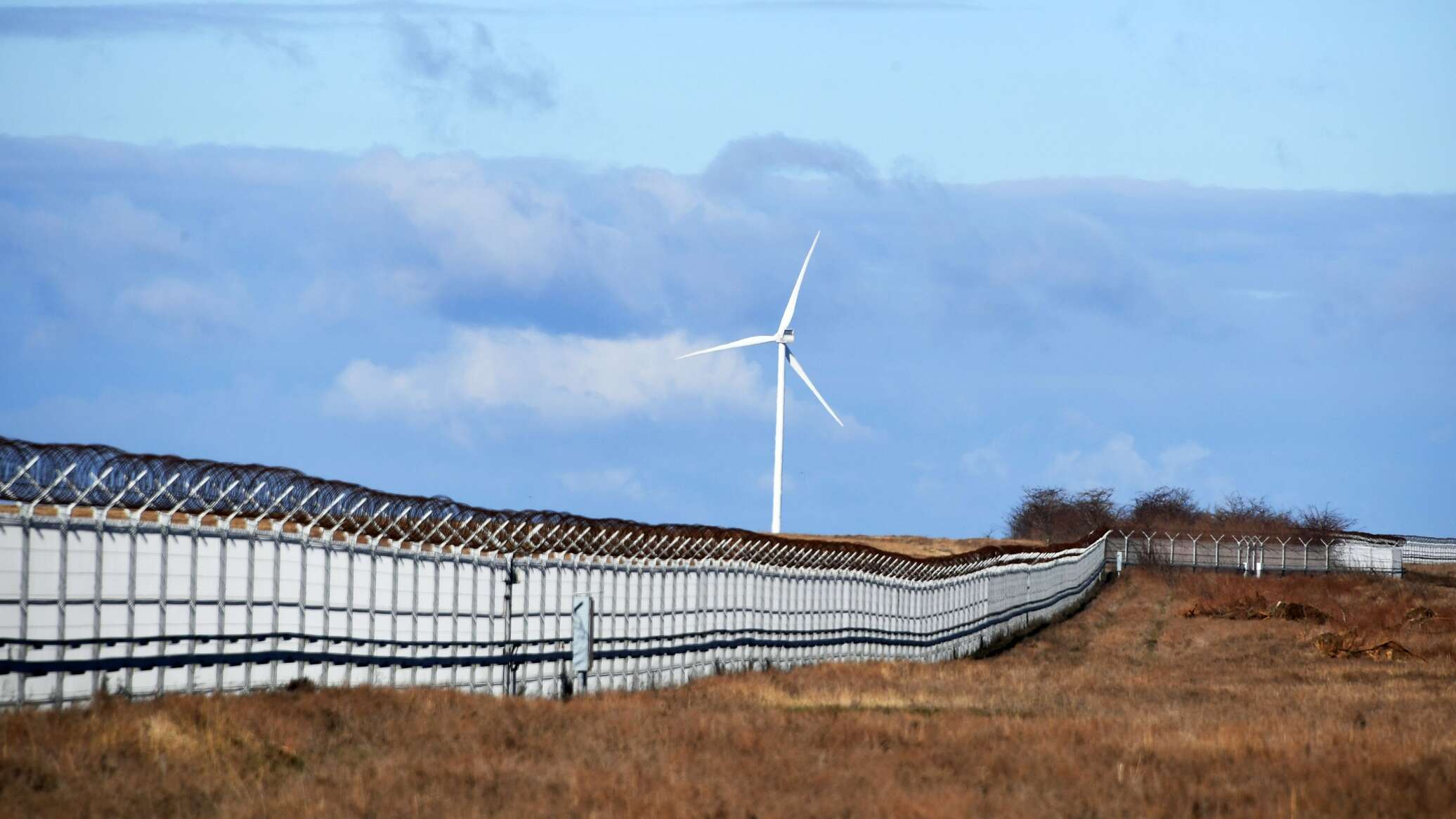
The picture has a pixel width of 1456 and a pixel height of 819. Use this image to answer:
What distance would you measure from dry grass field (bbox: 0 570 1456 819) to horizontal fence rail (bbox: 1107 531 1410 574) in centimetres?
7165

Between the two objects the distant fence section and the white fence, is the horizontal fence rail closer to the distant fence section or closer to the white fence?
the white fence

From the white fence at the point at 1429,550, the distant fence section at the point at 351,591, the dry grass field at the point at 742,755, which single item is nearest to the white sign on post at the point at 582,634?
the distant fence section at the point at 351,591

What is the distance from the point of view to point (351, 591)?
93.5 feet

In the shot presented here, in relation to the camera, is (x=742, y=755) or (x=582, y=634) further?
(x=582, y=634)

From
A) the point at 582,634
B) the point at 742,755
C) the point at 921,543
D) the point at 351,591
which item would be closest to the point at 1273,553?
the point at 921,543

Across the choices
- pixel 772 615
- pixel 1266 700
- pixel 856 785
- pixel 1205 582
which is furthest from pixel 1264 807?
pixel 1205 582

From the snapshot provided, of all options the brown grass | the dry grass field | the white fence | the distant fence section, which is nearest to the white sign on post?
the distant fence section

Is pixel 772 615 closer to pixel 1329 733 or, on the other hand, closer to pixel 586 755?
pixel 1329 733

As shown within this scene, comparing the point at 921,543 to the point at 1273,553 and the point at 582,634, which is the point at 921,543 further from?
the point at 582,634

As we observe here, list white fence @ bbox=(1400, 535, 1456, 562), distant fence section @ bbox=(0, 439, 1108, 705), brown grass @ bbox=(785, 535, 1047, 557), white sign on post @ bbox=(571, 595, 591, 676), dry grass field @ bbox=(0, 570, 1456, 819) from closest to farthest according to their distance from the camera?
1. dry grass field @ bbox=(0, 570, 1456, 819)
2. distant fence section @ bbox=(0, 439, 1108, 705)
3. white sign on post @ bbox=(571, 595, 591, 676)
4. brown grass @ bbox=(785, 535, 1047, 557)
5. white fence @ bbox=(1400, 535, 1456, 562)

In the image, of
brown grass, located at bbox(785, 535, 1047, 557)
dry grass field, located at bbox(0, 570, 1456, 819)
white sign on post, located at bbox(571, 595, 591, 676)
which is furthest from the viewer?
brown grass, located at bbox(785, 535, 1047, 557)

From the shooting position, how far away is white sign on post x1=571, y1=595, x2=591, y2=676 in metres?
33.5

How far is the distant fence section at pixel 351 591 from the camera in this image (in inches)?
839

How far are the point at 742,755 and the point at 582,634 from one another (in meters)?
11.5
